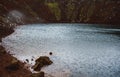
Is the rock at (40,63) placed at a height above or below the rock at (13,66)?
below

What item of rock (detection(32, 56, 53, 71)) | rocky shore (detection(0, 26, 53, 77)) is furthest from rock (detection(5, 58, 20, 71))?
rock (detection(32, 56, 53, 71))

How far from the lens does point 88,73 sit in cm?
4562

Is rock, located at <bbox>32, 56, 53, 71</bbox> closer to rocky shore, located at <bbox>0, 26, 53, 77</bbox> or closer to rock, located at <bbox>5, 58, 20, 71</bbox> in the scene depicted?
rocky shore, located at <bbox>0, 26, 53, 77</bbox>

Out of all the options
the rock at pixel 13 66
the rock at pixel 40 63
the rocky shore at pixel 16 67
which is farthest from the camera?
the rock at pixel 40 63

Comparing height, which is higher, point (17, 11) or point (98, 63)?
point (98, 63)

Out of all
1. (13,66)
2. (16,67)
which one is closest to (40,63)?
(16,67)

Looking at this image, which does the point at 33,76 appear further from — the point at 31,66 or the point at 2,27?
the point at 2,27

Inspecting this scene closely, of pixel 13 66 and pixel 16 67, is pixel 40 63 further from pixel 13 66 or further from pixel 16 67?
pixel 13 66

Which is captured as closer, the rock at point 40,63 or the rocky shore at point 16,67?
the rocky shore at point 16,67

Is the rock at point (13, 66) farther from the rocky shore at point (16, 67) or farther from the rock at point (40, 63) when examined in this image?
the rock at point (40, 63)

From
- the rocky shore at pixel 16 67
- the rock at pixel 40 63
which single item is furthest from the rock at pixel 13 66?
the rock at pixel 40 63

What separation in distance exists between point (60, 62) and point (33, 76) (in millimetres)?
15799

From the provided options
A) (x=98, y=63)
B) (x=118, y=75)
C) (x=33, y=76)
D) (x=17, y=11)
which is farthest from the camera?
(x=17, y=11)

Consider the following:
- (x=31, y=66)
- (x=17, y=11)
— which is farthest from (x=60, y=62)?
(x=17, y=11)
